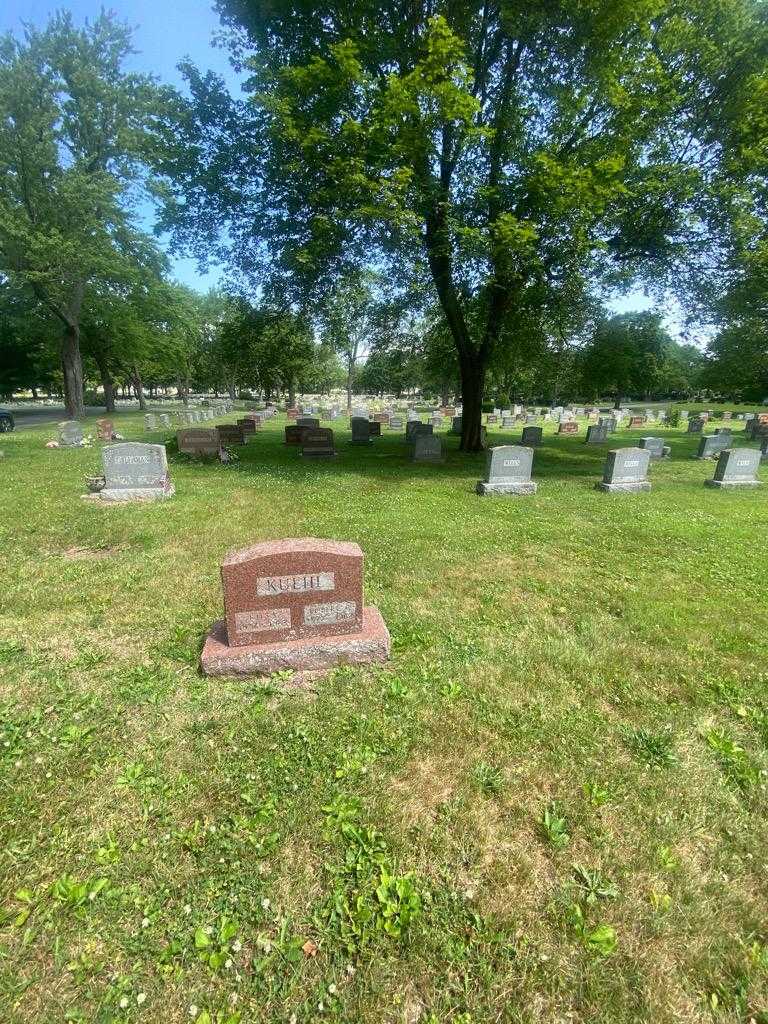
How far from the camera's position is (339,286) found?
49.6 ft

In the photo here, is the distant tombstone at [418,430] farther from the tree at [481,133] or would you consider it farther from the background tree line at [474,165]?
the tree at [481,133]

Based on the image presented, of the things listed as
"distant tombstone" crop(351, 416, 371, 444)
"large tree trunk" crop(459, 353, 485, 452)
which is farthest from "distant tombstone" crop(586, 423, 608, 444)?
"distant tombstone" crop(351, 416, 371, 444)

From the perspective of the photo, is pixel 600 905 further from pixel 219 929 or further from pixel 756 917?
pixel 219 929

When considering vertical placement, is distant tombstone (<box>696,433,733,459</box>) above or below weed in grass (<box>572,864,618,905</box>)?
above

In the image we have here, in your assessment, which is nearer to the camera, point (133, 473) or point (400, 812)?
point (400, 812)

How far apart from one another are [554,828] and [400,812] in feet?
2.84

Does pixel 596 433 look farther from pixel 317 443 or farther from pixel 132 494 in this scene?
pixel 132 494

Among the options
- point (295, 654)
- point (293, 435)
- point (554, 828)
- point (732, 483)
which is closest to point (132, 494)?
point (295, 654)

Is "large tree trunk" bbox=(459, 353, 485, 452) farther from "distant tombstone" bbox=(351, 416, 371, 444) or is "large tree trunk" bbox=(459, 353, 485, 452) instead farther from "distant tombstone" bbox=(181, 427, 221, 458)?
"distant tombstone" bbox=(181, 427, 221, 458)

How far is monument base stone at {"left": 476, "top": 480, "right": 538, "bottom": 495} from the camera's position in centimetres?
1042

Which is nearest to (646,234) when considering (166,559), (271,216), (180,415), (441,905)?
(271,216)

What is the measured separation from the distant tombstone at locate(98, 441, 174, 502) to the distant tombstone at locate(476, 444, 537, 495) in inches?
283

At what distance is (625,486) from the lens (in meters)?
11.0

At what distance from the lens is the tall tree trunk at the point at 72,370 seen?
26.8 meters
